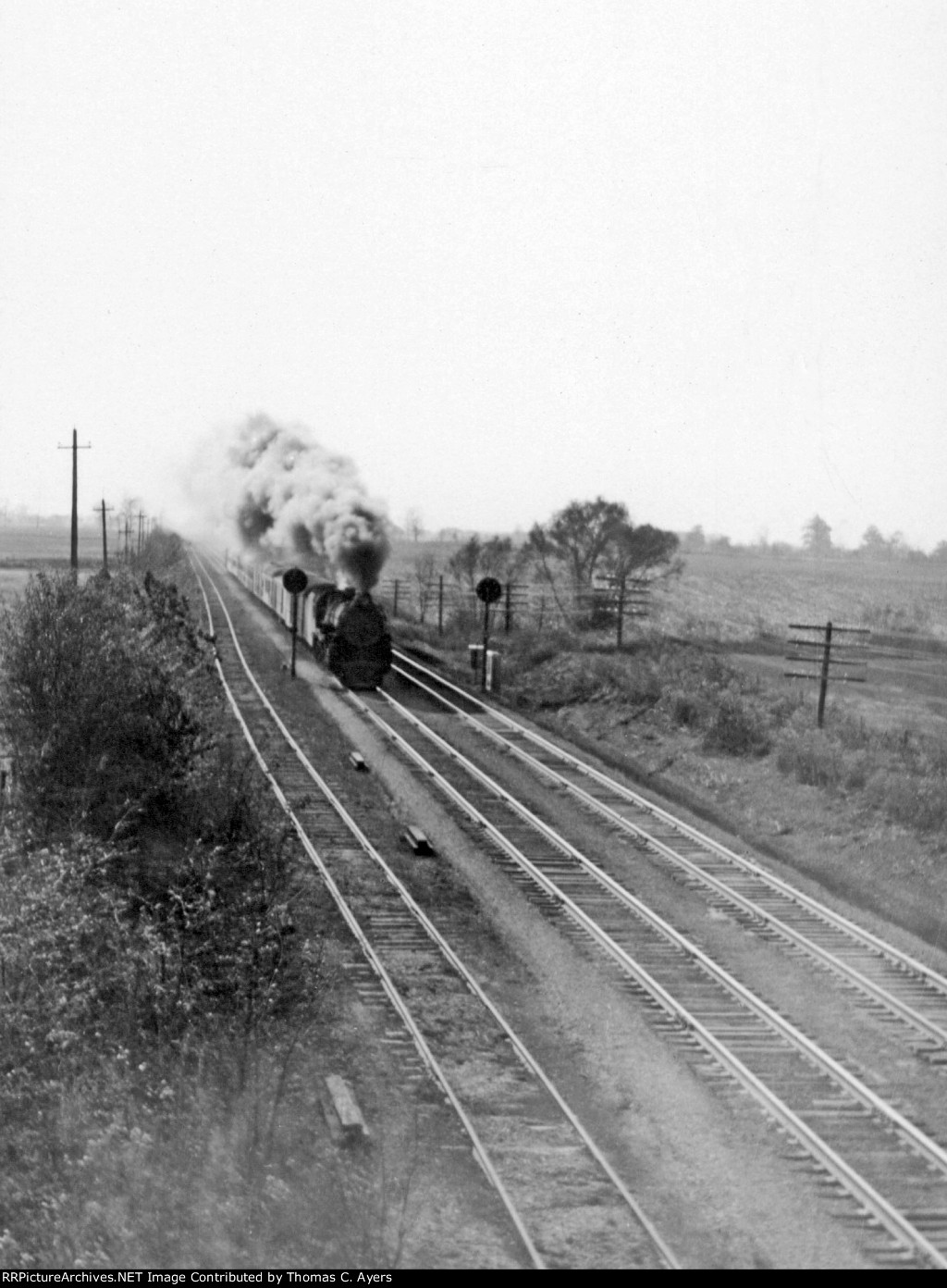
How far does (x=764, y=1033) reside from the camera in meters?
9.80

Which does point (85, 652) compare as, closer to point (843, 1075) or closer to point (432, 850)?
point (432, 850)

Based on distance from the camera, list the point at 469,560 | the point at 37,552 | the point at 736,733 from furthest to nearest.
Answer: the point at 37,552 → the point at 469,560 → the point at 736,733

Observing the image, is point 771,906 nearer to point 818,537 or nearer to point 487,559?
point 487,559

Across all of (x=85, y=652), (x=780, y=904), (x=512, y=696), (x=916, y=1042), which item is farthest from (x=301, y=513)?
(x=916, y=1042)

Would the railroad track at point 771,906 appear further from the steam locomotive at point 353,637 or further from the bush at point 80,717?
the steam locomotive at point 353,637

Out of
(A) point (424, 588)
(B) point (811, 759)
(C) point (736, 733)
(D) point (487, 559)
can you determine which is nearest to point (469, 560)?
(D) point (487, 559)

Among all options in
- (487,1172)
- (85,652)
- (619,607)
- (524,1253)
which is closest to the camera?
(524,1253)

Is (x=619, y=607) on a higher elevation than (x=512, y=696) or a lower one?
higher

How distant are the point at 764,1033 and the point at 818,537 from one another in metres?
109

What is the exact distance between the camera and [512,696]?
29.8 m

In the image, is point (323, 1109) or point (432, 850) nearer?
point (323, 1109)

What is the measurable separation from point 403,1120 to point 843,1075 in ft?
11.2

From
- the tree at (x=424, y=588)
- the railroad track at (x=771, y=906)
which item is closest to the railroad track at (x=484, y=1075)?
the railroad track at (x=771, y=906)

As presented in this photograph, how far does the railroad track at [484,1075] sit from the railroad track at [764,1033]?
1432 mm
